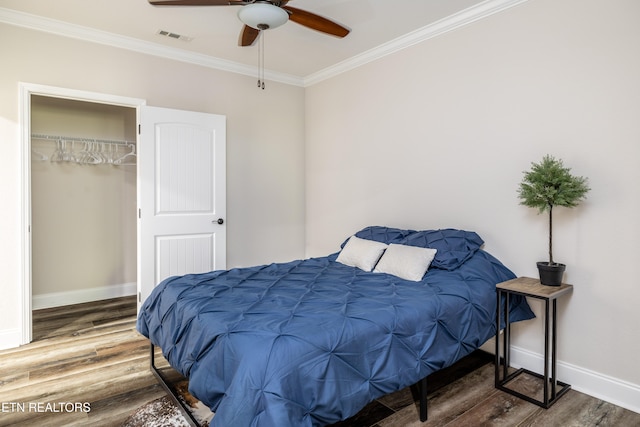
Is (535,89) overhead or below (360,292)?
overhead

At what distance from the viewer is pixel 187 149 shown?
383 cm

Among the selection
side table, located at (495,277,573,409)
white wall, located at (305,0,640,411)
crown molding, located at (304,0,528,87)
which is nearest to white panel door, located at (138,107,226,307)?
crown molding, located at (304,0,528,87)

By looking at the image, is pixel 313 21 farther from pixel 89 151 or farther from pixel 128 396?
pixel 89 151

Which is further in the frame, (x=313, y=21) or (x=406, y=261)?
(x=406, y=261)

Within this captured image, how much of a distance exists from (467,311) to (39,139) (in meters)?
4.62

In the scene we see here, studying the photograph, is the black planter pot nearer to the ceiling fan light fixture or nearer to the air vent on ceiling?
the ceiling fan light fixture

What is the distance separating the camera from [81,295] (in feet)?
14.6

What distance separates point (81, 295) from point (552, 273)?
4805mm

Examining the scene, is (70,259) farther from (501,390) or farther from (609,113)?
(609,113)

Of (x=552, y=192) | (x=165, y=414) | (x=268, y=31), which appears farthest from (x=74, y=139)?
(x=552, y=192)

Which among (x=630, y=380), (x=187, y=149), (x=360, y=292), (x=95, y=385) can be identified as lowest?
(x=95, y=385)

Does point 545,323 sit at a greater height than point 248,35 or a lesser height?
lesser

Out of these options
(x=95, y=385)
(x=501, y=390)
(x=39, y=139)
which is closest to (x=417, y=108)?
(x=501, y=390)

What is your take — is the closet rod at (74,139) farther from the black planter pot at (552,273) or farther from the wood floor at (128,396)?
the black planter pot at (552,273)
